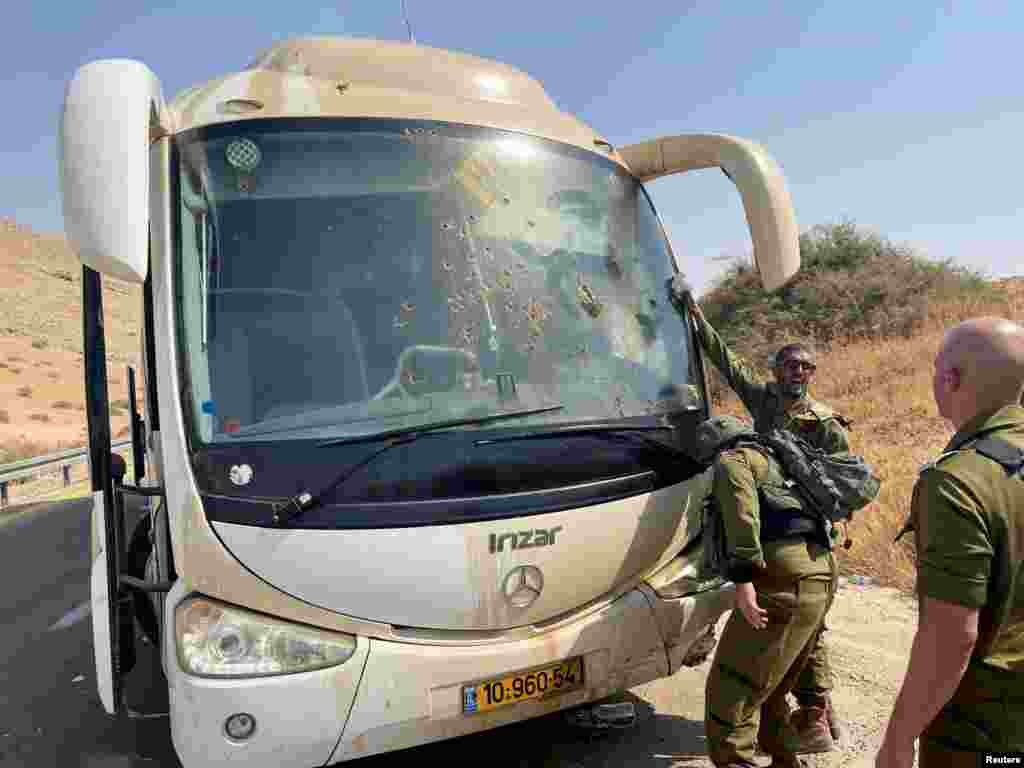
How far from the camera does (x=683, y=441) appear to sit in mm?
3400

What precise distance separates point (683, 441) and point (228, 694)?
1.93 metres

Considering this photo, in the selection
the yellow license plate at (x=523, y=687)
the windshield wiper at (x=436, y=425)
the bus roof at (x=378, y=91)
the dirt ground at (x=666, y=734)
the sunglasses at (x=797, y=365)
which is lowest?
the dirt ground at (x=666, y=734)

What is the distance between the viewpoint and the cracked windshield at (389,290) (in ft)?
9.45

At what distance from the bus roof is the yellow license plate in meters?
2.18

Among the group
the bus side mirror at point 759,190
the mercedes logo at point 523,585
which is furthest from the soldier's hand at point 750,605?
the bus side mirror at point 759,190

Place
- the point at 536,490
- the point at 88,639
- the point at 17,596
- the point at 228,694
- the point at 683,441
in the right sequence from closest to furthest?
the point at 228,694, the point at 536,490, the point at 683,441, the point at 88,639, the point at 17,596

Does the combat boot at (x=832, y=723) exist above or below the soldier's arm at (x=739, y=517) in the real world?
below

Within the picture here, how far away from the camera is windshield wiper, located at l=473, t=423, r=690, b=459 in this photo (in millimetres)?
2941

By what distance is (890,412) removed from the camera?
1005 centimetres

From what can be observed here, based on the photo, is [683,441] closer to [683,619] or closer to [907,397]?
[683,619]

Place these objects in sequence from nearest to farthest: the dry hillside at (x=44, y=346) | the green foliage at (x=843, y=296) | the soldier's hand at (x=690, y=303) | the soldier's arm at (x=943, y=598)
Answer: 1. the soldier's arm at (x=943, y=598)
2. the soldier's hand at (x=690, y=303)
3. the green foliage at (x=843, y=296)
4. the dry hillside at (x=44, y=346)

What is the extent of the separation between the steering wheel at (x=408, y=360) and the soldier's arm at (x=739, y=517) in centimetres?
100

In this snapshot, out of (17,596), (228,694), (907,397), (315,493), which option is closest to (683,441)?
(315,493)

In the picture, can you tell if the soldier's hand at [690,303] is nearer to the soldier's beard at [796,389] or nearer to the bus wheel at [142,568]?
the soldier's beard at [796,389]
